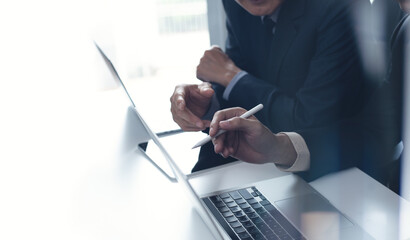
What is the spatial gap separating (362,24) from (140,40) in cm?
150

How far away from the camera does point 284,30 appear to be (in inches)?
41.7

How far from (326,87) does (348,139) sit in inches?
4.9

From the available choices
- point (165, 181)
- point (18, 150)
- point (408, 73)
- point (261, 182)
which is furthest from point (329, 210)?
point (18, 150)

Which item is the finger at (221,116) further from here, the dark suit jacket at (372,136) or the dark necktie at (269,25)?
the dark necktie at (269,25)

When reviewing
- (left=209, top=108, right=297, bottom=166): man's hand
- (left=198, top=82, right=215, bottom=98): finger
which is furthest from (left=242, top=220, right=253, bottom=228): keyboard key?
(left=198, top=82, right=215, bottom=98): finger


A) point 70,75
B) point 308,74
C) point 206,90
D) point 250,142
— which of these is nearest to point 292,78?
point 308,74

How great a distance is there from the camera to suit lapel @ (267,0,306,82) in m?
1.03

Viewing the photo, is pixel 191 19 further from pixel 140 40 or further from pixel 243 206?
pixel 243 206

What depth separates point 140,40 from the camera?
232cm

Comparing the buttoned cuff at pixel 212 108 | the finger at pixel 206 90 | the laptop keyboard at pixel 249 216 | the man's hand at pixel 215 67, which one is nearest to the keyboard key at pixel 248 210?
the laptop keyboard at pixel 249 216

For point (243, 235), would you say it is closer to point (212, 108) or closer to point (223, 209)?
point (223, 209)

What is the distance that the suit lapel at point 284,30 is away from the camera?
3.39 ft

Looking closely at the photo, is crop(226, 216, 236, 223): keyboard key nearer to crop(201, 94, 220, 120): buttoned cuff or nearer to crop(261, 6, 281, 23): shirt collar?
crop(201, 94, 220, 120): buttoned cuff

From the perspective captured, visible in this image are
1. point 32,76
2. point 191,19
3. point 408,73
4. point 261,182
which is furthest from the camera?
point 191,19
